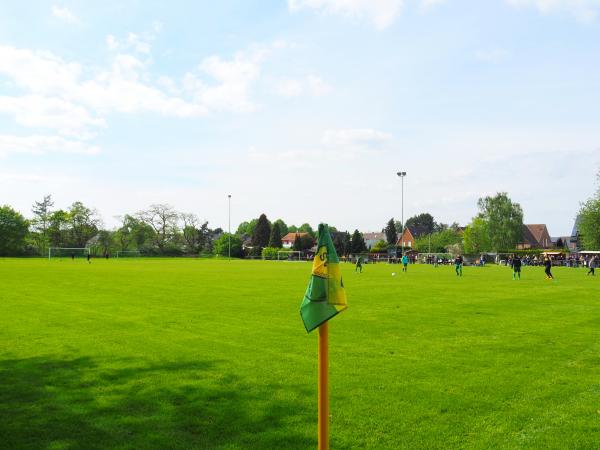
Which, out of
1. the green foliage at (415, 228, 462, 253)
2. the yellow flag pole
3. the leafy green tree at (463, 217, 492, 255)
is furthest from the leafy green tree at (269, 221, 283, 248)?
the yellow flag pole

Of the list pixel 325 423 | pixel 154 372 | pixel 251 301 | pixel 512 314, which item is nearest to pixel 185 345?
pixel 154 372

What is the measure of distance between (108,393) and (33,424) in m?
1.32

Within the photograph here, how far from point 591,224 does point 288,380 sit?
79646 mm

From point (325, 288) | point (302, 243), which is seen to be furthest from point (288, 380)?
point (302, 243)

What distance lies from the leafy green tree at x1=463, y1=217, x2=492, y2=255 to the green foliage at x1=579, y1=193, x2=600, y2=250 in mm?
31401

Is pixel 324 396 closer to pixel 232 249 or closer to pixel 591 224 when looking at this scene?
pixel 591 224

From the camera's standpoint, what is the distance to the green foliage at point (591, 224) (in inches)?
2891

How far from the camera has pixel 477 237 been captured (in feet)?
363

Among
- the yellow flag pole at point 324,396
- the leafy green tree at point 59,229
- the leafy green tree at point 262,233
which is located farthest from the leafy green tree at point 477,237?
the yellow flag pole at point 324,396

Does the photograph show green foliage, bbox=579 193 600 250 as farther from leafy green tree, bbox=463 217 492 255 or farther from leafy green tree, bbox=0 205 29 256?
leafy green tree, bbox=0 205 29 256

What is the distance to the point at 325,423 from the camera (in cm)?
428

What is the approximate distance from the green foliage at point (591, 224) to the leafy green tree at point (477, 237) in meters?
31.4

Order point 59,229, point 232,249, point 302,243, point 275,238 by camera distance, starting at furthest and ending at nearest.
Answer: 1. point 275,238
2. point 302,243
3. point 232,249
4. point 59,229

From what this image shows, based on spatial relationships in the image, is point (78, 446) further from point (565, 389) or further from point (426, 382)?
point (565, 389)
